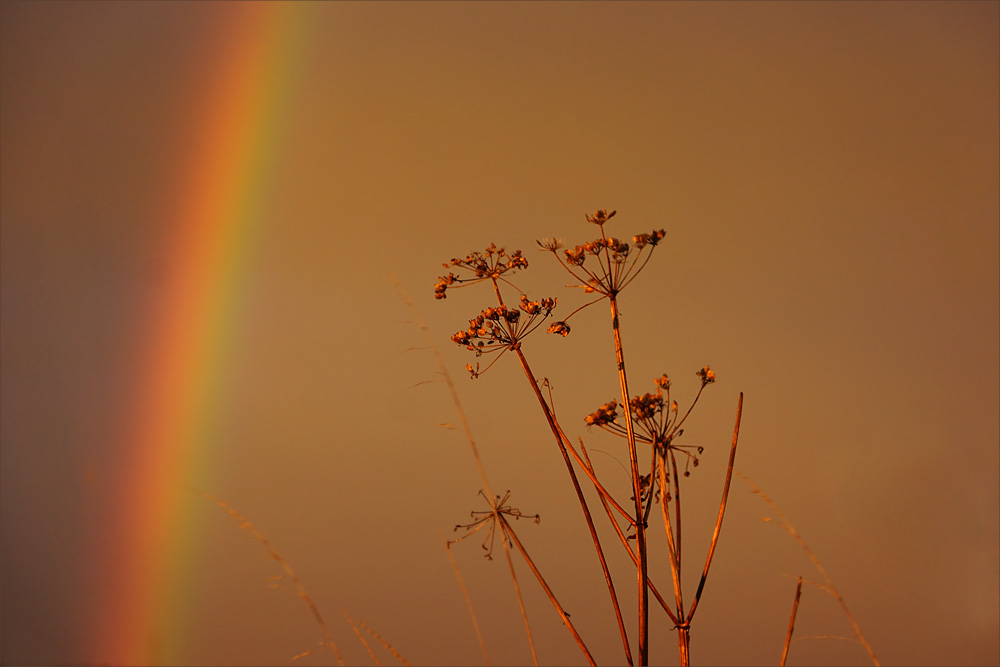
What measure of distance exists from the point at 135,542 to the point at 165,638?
3.45 ft

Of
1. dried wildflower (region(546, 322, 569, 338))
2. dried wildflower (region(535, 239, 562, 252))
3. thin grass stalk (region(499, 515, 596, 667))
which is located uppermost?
dried wildflower (region(535, 239, 562, 252))

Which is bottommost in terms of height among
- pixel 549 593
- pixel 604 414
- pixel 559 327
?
pixel 549 593

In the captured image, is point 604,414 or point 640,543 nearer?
point 640,543

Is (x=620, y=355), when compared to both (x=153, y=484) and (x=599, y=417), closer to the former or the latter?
(x=599, y=417)

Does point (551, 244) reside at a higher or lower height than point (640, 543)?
higher

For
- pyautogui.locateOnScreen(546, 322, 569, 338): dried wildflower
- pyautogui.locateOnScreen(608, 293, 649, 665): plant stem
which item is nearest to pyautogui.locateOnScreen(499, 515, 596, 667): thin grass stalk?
pyautogui.locateOnScreen(608, 293, 649, 665): plant stem

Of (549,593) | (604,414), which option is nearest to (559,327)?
(604,414)

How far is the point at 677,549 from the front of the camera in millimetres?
609

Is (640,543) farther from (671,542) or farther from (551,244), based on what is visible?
(551,244)

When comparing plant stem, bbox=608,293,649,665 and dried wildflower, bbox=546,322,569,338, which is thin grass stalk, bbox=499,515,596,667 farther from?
dried wildflower, bbox=546,322,569,338

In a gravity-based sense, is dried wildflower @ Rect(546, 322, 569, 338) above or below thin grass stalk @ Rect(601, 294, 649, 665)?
above

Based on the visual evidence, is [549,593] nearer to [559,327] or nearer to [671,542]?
[671,542]

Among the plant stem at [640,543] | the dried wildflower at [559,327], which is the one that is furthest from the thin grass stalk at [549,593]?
the dried wildflower at [559,327]

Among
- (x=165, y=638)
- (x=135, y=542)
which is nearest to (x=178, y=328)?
(x=135, y=542)
